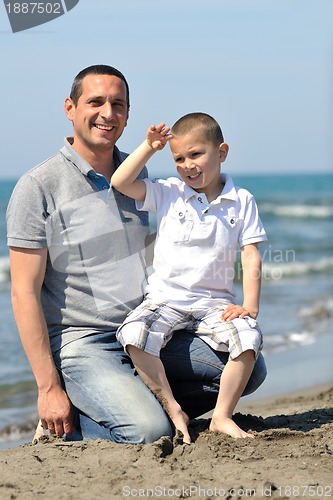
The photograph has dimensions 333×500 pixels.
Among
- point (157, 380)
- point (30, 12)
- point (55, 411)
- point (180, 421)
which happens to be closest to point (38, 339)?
point (55, 411)

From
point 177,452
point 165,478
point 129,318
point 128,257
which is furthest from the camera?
point 128,257

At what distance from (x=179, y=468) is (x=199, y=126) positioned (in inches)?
65.8

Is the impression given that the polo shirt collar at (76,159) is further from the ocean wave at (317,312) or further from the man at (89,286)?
the ocean wave at (317,312)

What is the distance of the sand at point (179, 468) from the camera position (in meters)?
3.35

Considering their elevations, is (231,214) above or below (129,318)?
above

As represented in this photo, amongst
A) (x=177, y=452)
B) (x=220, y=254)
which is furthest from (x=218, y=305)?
(x=177, y=452)

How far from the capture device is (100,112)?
438 cm

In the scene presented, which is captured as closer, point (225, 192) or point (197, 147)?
point (197, 147)

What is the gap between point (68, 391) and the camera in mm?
4234

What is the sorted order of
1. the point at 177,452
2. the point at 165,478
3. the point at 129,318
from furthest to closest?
the point at 129,318 → the point at 177,452 → the point at 165,478

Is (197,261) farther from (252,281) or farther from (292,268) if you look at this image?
(292,268)

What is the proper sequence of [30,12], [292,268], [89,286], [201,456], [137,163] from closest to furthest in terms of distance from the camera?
[201,456]
[137,163]
[89,286]
[30,12]
[292,268]

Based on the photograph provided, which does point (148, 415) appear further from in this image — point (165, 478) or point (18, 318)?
point (18, 318)

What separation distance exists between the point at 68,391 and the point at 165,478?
94 cm
